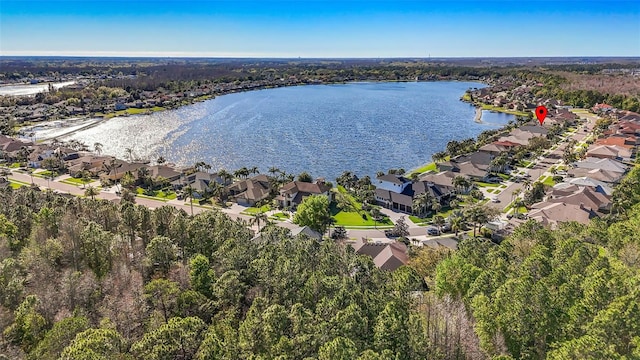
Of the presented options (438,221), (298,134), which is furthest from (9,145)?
(438,221)

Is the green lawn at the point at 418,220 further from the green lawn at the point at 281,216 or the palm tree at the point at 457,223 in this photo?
the green lawn at the point at 281,216

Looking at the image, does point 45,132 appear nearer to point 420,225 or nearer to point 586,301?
point 420,225

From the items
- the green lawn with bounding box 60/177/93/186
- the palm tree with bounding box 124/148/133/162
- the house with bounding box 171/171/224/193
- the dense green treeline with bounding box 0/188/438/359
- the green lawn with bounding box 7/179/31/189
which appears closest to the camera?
the dense green treeline with bounding box 0/188/438/359

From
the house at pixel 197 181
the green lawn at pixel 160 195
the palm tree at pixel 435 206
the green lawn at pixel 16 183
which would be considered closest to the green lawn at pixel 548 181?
the palm tree at pixel 435 206

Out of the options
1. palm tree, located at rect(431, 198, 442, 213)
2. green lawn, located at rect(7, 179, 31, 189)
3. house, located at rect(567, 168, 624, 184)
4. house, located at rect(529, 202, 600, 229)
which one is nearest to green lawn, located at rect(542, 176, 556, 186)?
house, located at rect(567, 168, 624, 184)

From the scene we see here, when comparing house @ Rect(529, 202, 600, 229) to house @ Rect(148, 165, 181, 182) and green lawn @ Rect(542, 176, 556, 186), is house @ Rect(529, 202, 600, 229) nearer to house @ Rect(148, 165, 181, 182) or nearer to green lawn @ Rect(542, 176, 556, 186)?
green lawn @ Rect(542, 176, 556, 186)

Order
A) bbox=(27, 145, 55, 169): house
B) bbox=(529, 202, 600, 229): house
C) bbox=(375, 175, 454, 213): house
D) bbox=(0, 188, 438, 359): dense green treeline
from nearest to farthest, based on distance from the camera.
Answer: bbox=(0, 188, 438, 359): dense green treeline < bbox=(529, 202, 600, 229): house < bbox=(375, 175, 454, 213): house < bbox=(27, 145, 55, 169): house
